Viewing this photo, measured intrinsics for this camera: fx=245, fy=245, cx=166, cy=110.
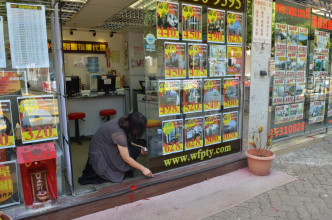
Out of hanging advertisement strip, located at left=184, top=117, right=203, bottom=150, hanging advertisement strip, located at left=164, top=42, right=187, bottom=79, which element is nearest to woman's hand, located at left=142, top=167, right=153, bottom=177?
hanging advertisement strip, located at left=184, top=117, right=203, bottom=150

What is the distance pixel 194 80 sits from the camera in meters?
3.58

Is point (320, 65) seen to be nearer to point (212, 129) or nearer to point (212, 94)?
point (212, 94)

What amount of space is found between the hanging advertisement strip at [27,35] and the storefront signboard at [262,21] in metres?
3.08

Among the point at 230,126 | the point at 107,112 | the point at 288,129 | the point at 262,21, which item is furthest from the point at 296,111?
the point at 107,112

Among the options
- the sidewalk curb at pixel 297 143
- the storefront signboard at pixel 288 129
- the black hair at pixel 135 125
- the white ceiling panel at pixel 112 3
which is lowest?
the sidewalk curb at pixel 297 143

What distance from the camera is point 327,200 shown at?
10.2 ft

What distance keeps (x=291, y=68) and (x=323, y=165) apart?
1.85 m

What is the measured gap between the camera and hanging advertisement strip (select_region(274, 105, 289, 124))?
4.61 m

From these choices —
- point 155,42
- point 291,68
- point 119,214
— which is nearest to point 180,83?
point 155,42

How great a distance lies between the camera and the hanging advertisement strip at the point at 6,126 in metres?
2.42

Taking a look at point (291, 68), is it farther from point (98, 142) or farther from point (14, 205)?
point (14, 205)

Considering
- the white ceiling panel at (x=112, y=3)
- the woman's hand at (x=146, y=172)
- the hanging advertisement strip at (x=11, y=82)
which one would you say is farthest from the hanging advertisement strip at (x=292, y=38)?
the hanging advertisement strip at (x=11, y=82)

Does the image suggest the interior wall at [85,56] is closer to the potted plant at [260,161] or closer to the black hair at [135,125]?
the black hair at [135,125]

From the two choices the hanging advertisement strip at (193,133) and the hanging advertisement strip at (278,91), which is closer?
the hanging advertisement strip at (193,133)
